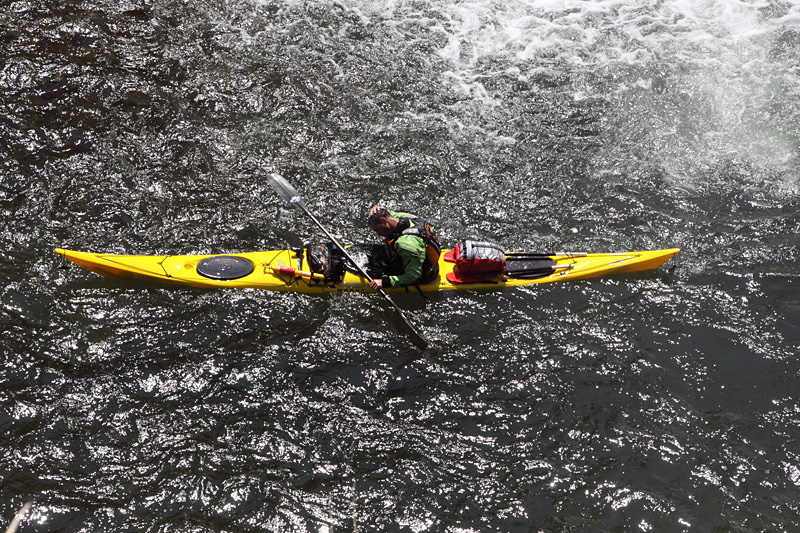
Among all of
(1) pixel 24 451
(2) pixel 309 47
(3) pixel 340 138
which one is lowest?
(1) pixel 24 451

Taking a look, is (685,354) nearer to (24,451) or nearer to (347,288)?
(347,288)

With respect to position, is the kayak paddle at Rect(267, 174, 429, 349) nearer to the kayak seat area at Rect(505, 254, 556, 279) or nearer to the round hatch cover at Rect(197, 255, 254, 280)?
the round hatch cover at Rect(197, 255, 254, 280)

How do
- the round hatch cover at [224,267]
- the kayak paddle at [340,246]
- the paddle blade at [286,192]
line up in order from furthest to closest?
the paddle blade at [286,192], the round hatch cover at [224,267], the kayak paddle at [340,246]

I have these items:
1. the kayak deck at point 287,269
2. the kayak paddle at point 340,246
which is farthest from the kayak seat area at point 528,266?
the kayak paddle at point 340,246

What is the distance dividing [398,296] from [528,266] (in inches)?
59.5

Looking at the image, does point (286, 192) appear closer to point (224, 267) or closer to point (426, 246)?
point (224, 267)

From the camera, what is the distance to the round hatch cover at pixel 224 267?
6.50 m

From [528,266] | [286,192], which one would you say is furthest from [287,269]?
[528,266]

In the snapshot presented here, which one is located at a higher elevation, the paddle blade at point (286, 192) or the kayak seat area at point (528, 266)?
the paddle blade at point (286, 192)

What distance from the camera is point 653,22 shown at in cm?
1166

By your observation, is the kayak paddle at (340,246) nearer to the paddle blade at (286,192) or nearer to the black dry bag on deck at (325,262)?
the paddle blade at (286,192)

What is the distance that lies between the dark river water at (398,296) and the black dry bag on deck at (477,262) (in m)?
0.28

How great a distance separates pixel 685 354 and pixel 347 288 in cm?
359

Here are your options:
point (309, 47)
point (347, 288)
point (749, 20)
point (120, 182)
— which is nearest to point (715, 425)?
point (347, 288)
